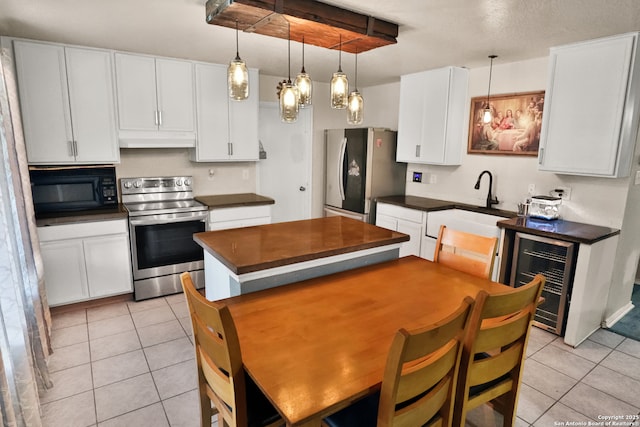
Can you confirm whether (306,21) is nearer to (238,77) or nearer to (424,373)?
(238,77)

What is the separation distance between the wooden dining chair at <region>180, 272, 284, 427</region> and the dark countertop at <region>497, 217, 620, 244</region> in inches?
99.9

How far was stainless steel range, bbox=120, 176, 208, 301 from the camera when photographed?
3486mm

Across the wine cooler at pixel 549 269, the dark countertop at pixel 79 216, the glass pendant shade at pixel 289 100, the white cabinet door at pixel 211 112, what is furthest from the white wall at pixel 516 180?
the dark countertop at pixel 79 216

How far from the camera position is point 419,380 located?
117 centimetres

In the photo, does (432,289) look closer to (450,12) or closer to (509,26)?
(450,12)

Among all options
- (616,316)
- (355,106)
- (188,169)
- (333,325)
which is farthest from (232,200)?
(616,316)

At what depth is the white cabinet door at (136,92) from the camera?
3.44 meters

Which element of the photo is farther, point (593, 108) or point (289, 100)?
point (593, 108)

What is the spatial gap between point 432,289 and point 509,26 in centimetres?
194

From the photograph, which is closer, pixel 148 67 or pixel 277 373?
pixel 277 373

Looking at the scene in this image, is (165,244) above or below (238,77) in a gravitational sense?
below

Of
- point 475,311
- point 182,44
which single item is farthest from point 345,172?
point 475,311

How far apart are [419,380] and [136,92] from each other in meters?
3.57

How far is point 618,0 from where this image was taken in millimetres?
2049
